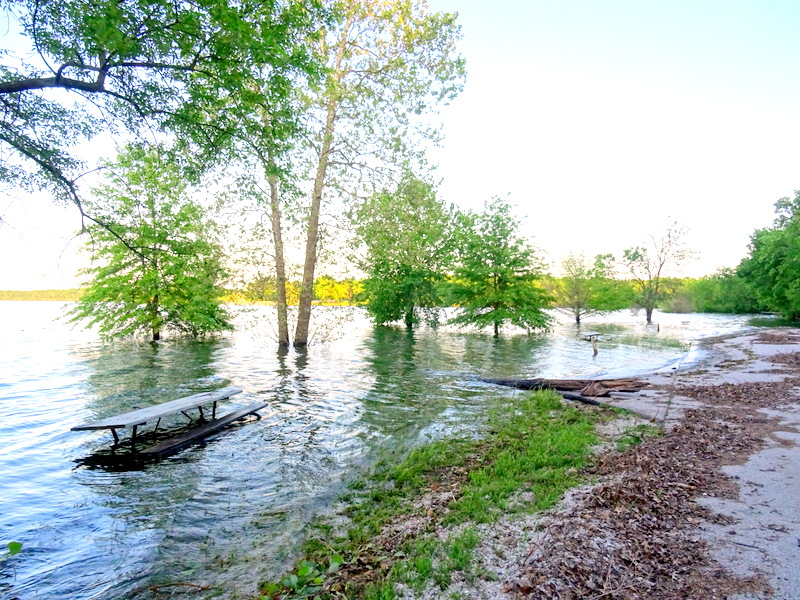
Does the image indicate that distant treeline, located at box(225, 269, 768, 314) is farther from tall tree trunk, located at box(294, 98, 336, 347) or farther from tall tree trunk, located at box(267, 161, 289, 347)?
tall tree trunk, located at box(294, 98, 336, 347)

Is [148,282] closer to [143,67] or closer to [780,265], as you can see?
[143,67]

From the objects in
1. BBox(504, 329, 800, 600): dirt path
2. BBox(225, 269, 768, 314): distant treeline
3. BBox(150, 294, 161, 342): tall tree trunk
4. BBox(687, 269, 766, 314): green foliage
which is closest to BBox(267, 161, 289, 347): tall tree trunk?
BBox(225, 269, 768, 314): distant treeline

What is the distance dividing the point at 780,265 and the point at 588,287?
17124 mm

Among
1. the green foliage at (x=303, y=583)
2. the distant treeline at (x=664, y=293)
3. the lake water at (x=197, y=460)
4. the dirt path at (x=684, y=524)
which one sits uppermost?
the distant treeline at (x=664, y=293)

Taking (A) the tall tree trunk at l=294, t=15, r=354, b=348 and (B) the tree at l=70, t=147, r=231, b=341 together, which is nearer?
(A) the tall tree trunk at l=294, t=15, r=354, b=348

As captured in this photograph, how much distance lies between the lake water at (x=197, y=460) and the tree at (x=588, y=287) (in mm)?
32443

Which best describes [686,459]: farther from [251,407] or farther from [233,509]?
[251,407]

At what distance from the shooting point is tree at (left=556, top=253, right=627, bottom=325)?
5169 cm

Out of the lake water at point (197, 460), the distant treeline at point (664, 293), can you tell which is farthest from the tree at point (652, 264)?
the lake water at point (197, 460)

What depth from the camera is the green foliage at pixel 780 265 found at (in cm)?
3981

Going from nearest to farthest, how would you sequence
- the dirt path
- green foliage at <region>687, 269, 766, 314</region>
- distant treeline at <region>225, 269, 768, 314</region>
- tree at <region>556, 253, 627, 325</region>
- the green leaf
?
the dirt path
the green leaf
distant treeline at <region>225, 269, 768, 314</region>
tree at <region>556, 253, 627, 325</region>
green foliage at <region>687, 269, 766, 314</region>

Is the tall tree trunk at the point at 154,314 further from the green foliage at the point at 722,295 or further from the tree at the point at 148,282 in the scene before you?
the green foliage at the point at 722,295

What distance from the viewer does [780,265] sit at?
41.4 m

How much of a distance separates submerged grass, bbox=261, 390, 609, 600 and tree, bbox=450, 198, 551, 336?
26.5m
